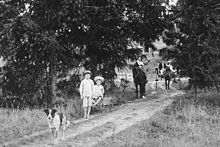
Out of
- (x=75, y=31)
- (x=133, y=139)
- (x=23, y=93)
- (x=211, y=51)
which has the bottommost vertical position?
(x=133, y=139)

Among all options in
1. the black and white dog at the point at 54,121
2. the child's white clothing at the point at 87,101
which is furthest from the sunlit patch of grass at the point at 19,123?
the child's white clothing at the point at 87,101

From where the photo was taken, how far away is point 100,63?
648 inches

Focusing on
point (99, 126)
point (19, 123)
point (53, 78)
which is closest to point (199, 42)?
point (99, 126)

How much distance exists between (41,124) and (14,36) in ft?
13.0

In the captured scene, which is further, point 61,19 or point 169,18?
point 169,18

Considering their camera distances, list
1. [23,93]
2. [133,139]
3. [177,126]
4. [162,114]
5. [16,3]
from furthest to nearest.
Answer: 1. [23,93]
2. [16,3]
3. [162,114]
4. [177,126]
5. [133,139]

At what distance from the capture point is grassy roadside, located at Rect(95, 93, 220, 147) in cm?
845

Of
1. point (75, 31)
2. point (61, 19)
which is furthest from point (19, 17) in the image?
point (75, 31)

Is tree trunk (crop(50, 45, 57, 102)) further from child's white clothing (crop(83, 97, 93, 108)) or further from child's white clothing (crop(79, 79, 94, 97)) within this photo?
child's white clothing (crop(83, 97, 93, 108))

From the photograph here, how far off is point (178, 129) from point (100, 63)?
23.0 feet

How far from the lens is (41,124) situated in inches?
426

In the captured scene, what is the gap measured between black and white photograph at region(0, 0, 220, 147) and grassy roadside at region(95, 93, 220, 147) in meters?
0.03

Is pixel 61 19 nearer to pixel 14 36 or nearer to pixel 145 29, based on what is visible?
pixel 14 36

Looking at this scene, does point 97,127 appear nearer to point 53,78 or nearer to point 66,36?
point 53,78
